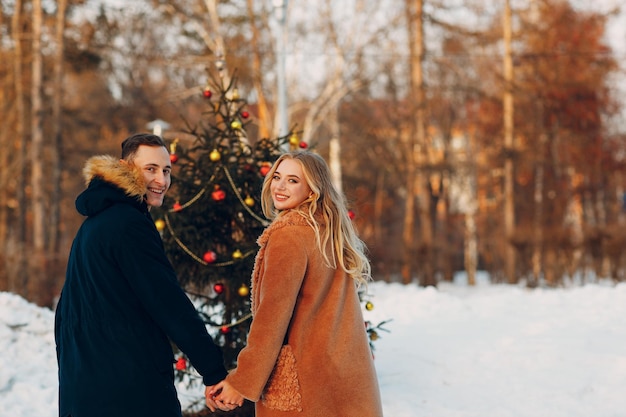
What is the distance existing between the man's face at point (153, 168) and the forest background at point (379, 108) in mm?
8986

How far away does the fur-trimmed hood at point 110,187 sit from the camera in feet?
10.8

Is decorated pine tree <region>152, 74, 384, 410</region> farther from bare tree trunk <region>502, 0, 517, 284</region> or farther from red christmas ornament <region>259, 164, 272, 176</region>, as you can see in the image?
bare tree trunk <region>502, 0, 517, 284</region>

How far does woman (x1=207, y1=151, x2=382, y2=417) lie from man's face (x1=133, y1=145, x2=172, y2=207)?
553 mm

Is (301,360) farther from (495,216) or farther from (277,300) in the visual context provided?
(495,216)

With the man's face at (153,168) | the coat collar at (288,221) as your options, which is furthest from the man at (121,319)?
the coat collar at (288,221)

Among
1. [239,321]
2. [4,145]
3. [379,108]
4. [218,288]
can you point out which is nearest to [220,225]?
[218,288]

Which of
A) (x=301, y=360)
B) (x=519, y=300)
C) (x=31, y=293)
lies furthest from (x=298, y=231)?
(x=31, y=293)

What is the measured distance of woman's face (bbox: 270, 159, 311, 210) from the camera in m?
3.56

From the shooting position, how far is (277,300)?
325 centimetres

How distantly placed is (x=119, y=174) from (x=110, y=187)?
0.23ft

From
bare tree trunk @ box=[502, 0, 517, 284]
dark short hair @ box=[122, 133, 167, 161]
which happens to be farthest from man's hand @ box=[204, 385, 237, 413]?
bare tree trunk @ box=[502, 0, 517, 284]

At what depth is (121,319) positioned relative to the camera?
Answer: 315cm

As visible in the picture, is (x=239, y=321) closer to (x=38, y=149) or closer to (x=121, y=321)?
(x=121, y=321)

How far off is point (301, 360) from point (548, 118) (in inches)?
1209
